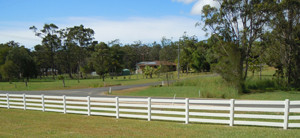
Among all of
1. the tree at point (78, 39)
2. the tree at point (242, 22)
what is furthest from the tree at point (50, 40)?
the tree at point (242, 22)

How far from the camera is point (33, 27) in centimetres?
8750

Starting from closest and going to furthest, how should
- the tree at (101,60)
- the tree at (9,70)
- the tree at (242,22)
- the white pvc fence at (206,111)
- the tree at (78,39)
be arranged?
the white pvc fence at (206,111), the tree at (242,22), the tree at (9,70), the tree at (101,60), the tree at (78,39)

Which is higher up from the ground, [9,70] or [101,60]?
[101,60]

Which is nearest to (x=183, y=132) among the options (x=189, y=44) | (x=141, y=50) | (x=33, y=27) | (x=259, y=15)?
(x=259, y=15)

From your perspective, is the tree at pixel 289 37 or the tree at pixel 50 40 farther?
the tree at pixel 50 40

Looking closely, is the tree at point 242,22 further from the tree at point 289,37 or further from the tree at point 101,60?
the tree at point 101,60

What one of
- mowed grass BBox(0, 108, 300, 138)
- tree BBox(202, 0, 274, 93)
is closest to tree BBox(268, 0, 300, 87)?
tree BBox(202, 0, 274, 93)

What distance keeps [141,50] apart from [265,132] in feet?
403

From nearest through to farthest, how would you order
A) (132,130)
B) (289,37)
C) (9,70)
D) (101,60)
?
1. (132,130)
2. (289,37)
3. (9,70)
4. (101,60)

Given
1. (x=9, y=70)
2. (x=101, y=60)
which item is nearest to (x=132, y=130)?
(x=9, y=70)

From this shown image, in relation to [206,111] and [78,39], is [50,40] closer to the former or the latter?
[78,39]

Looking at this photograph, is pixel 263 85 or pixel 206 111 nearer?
A: pixel 206 111

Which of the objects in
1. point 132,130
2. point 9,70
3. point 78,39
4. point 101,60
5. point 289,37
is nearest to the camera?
point 132,130

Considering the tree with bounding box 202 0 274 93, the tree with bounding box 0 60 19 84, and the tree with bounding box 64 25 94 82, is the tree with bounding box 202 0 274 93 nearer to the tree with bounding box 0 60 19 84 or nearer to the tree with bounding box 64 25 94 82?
the tree with bounding box 0 60 19 84
